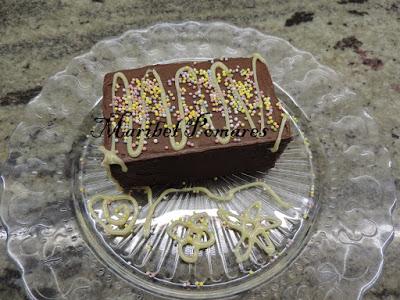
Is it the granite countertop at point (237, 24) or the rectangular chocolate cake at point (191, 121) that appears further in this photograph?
the granite countertop at point (237, 24)

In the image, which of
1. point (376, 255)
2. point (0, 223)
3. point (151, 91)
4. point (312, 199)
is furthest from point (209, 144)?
point (0, 223)

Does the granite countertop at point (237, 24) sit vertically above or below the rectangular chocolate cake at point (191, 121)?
above

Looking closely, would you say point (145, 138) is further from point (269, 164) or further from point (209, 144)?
point (269, 164)

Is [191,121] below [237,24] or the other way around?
below

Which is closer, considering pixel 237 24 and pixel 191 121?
pixel 191 121
